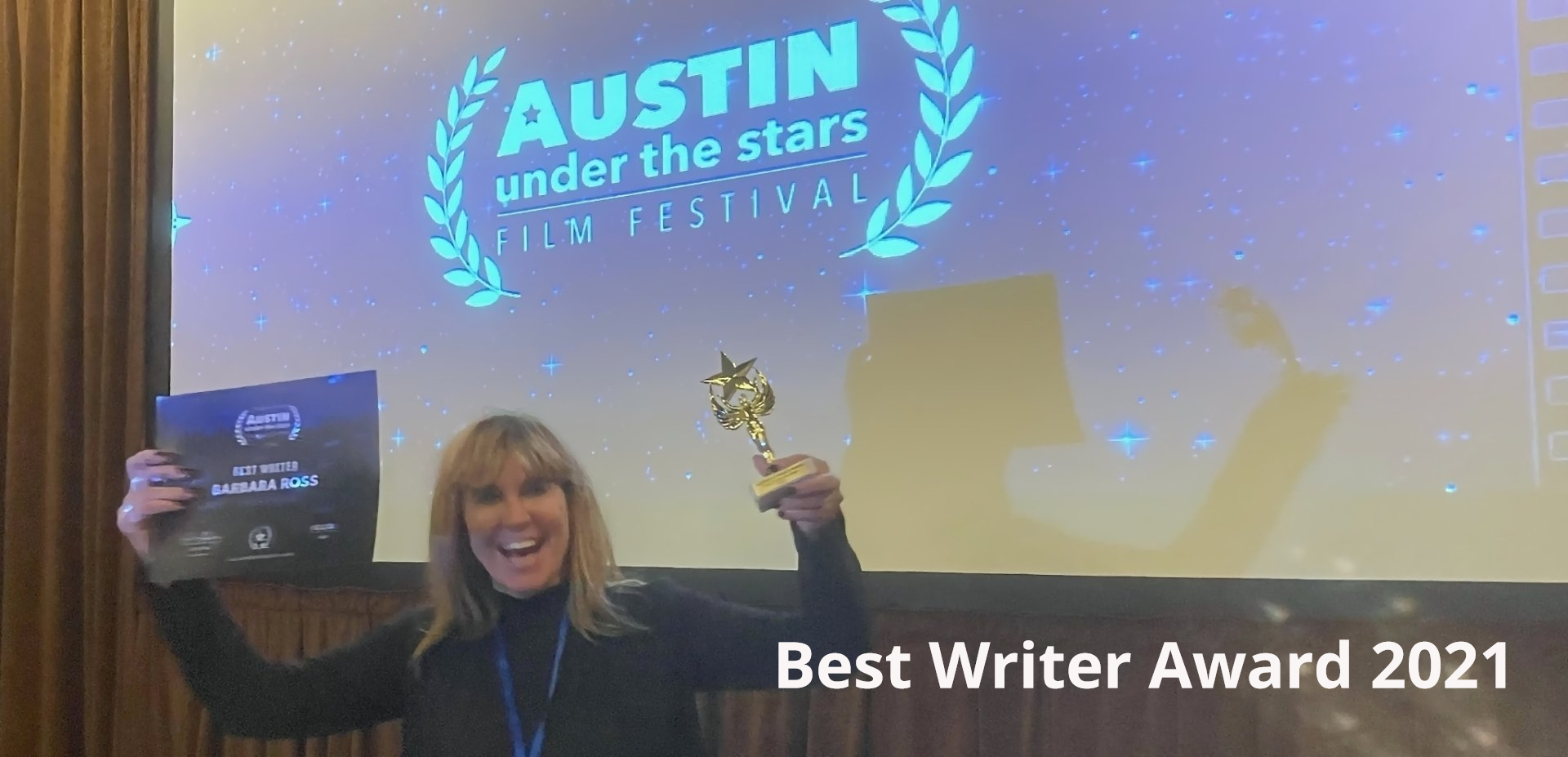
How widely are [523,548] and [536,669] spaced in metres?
0.15

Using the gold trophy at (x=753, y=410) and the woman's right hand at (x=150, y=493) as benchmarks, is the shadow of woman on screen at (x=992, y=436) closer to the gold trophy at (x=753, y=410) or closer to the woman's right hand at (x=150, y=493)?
the gold trophy at (x=753, y=410)

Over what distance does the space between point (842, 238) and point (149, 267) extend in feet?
4.07

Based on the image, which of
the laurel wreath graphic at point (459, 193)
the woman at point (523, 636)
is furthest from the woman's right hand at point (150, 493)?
the laurel wreath graphic at point (459, 193)

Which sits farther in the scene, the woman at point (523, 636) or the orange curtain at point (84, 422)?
the orange curtain at point (84, 422)

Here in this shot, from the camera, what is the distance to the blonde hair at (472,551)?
1367 mm

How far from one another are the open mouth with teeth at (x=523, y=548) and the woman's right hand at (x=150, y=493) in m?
0.51

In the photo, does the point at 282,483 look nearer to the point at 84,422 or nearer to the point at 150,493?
the point at 150,493

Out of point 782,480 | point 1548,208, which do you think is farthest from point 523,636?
point 1548,208

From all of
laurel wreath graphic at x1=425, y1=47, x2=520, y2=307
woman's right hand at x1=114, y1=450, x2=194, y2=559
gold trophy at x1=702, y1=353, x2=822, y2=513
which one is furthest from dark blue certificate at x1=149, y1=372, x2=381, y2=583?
gold trophy at x1=702, y1=353, x2=822, y2=513

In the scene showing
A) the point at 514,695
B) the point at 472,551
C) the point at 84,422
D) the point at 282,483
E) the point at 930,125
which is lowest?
the point at 514,695

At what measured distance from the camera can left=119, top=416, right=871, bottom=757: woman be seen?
1.28 m

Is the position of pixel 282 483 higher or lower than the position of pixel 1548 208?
lower

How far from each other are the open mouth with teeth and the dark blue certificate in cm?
24

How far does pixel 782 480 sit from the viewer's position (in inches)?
49.9
